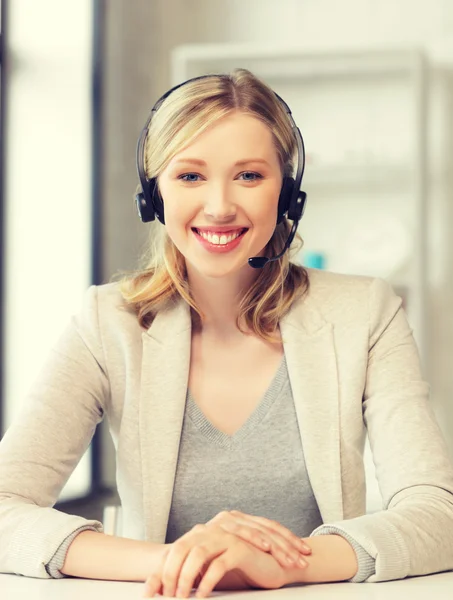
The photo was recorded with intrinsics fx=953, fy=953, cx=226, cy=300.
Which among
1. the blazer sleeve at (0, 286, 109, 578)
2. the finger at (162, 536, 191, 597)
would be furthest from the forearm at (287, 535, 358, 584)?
the blazer sleeve at (0, 286, 109, 578)

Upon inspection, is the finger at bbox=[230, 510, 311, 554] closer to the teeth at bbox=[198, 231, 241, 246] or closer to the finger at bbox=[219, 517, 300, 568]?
the finger at bbox=[219, 517, 300, 568]

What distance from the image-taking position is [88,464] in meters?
3.91

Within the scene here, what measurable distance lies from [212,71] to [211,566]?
3.00 meters

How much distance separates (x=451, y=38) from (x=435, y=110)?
30 cm

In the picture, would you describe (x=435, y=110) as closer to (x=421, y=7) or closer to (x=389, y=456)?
(x=421, y=7)

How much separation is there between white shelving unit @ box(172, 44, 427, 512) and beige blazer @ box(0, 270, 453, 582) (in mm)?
1983

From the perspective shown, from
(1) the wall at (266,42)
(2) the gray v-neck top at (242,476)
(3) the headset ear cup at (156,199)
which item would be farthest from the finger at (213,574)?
(1) the wall at (266,42)

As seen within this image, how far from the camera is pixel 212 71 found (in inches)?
150

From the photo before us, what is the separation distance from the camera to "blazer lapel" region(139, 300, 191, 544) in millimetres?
1494

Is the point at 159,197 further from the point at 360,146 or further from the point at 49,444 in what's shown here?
the point at 360,146

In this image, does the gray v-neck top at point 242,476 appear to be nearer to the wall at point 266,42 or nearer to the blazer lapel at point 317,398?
the blazer lapel at point 317,398

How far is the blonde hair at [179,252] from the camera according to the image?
151 centimetres

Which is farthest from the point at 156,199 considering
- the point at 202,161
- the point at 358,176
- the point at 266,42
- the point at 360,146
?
the point at 266,42

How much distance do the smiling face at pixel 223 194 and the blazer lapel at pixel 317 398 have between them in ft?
0.55
